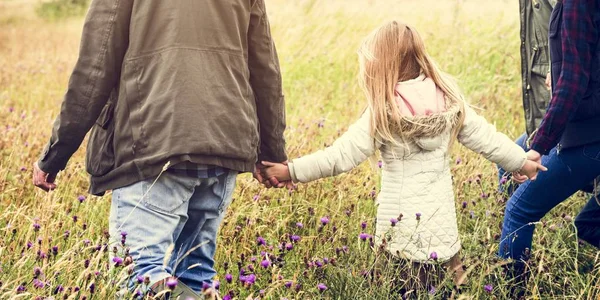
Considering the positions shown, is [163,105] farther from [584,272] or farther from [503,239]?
[584,272]

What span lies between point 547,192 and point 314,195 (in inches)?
59.2

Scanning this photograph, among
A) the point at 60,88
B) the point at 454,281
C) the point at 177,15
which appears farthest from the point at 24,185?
the point at 60,88

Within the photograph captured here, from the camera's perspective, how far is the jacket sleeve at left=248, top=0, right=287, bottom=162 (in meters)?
3.17

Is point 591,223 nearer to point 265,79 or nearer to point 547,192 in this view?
point 547,192

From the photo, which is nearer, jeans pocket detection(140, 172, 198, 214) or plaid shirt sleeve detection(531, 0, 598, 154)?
jeans pocket detection(140, 172, 198, 214)

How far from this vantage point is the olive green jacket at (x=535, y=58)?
161 inches

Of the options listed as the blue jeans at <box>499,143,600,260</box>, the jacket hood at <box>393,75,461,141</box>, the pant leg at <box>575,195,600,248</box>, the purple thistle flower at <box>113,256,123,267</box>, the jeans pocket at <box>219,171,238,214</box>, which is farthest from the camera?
the pant leg at <box>575,195,600,248</box>

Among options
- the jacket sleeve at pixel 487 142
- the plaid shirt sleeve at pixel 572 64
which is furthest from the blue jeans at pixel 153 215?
the plaid shirt sleeve at pixel 572 64

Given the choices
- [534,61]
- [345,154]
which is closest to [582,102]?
[534,61]

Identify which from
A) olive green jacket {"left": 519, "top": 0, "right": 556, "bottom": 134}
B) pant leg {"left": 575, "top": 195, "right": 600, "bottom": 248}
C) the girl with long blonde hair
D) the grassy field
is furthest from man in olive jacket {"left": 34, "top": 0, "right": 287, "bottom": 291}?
pant leg {"left": 575, "top": 195, "right": 600, "bottom": 248}

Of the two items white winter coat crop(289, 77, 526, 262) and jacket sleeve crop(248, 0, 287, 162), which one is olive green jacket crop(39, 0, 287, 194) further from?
white winter coat crop(289, 77, 526, 262)

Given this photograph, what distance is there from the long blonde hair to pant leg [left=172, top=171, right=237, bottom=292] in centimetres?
69

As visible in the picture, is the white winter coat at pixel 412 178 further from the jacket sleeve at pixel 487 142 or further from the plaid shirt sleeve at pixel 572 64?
the plaid shirt sleeve at pixel 572 64

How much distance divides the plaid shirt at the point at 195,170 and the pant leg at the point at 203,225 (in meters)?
0.04
